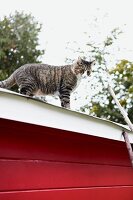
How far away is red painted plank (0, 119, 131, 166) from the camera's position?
169 cm

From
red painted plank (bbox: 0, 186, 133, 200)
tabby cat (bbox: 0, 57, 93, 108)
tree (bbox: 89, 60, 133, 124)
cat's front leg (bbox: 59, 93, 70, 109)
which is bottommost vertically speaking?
red painted plank (bbox: 0, 186, 133, 200)

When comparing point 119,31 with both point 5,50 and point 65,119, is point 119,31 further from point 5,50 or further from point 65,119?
point 65,119

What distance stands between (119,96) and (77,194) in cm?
1133

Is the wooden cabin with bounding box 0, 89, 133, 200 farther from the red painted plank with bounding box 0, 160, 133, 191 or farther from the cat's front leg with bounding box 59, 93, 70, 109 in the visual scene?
the cat's front leg with bounding box 59, 93, 70, 109

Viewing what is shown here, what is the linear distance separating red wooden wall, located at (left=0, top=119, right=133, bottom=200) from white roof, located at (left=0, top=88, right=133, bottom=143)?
0.10m

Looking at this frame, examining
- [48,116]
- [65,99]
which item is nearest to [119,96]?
[65,99]

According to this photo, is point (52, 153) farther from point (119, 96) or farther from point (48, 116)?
point (119, 96)

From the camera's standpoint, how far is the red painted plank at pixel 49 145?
1686 mm

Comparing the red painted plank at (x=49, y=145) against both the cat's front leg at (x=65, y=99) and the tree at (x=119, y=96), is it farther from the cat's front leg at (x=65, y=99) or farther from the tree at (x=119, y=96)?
the tree at (x=119, y=96)

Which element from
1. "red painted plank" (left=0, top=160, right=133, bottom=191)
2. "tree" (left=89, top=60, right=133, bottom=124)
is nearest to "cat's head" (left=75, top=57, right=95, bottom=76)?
"red painted plank" (left=0, top=160, right=133, bottom=191)

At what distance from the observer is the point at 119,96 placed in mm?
13352

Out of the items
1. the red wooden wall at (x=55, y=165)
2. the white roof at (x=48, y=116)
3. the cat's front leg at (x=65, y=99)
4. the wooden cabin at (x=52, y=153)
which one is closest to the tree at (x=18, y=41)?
the cat's front leg at (x=65, y=99)

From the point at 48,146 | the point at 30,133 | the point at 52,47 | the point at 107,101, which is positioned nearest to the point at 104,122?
the point at 48,146

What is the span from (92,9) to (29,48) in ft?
21.2
